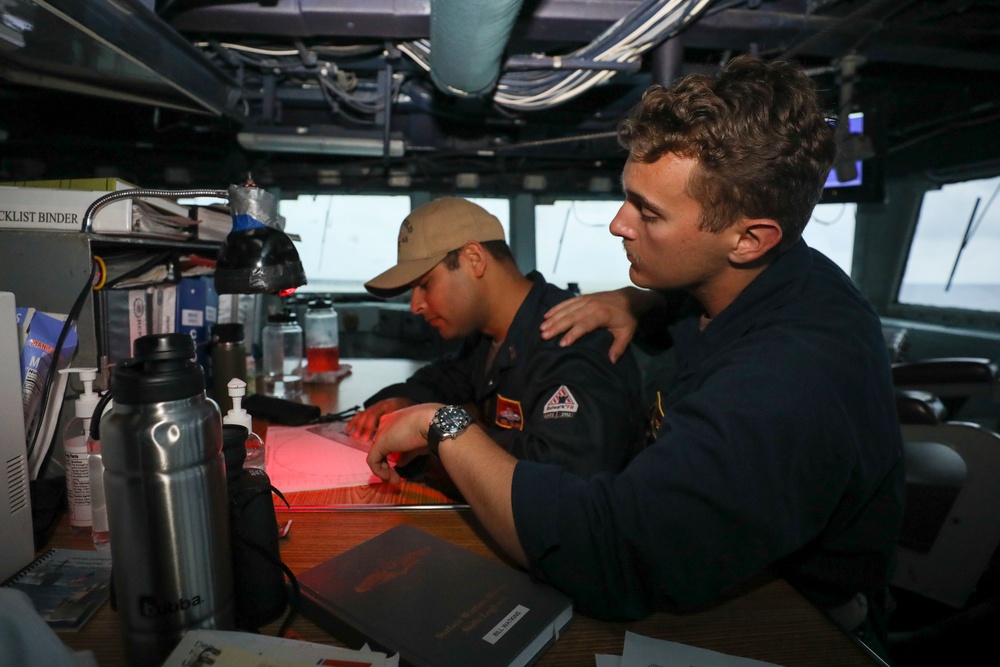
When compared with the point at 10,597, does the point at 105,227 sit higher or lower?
higher

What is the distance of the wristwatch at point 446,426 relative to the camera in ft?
3.08

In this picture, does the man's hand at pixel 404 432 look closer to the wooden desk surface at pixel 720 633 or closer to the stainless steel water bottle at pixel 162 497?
the wooden desk surface at pixel 720 633

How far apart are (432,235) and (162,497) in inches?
41.7

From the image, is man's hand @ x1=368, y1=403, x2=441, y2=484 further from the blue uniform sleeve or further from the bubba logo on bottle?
the bubba logo on bottle

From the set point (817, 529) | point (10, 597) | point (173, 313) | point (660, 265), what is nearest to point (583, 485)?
A: point (817, 529)

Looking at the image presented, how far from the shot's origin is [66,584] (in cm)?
79

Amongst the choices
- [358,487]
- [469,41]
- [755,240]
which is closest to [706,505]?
[755,240]

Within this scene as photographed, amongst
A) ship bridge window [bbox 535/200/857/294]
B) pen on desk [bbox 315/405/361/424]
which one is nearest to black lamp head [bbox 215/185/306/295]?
pen on desk [bbox 315/405/361/424]

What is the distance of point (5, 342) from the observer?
801mm

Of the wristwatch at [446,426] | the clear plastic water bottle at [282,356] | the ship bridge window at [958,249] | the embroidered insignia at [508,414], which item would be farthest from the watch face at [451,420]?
the ship bridge window at [958,249]

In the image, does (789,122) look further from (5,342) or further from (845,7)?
(845,7)

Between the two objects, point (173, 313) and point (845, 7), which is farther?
point (845, 7)

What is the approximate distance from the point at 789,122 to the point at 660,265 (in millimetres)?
302

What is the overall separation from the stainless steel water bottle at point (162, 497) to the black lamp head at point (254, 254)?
18.9 inches
